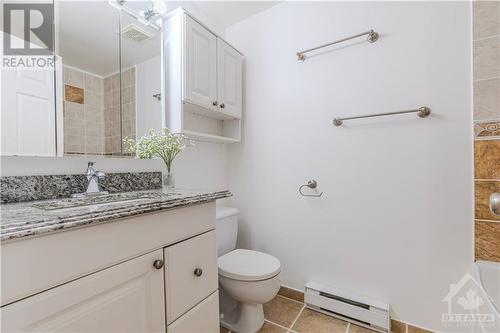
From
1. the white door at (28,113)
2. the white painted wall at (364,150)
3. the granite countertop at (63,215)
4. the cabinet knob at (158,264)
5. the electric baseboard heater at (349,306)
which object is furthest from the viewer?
the electric baseboard heater at (349,306)

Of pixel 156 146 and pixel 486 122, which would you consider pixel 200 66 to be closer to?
pixel 156 146

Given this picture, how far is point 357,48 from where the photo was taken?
60.9 inches

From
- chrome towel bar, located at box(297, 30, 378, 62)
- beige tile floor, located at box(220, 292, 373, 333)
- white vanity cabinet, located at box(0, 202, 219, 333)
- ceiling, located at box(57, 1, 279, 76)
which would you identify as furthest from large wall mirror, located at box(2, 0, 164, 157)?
beige tile floor, located at box(220, 292, 373, 333)

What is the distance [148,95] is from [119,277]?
1097 millimetres

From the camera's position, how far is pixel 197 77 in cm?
152

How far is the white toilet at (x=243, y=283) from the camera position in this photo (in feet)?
4.35

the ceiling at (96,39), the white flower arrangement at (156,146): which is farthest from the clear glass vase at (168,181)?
the ceiling at (96,39)

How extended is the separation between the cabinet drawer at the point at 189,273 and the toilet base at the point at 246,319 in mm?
525

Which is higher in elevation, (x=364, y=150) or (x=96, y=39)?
(x=96, y=39)

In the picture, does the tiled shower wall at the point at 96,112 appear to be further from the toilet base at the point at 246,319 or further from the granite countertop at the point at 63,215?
the toilet base at the point at 246,319

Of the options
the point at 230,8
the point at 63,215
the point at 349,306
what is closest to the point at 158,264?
the point at 63,215

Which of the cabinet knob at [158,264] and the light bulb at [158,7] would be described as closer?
the cabinet knob at [158,264]

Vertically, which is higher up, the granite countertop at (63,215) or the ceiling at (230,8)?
the ceiling at (230,8)

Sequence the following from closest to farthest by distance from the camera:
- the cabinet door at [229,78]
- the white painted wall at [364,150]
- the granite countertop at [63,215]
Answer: the granite countertop at [63,215] → the white painted wall at [364,150] → the cabinet door at [229,78]
